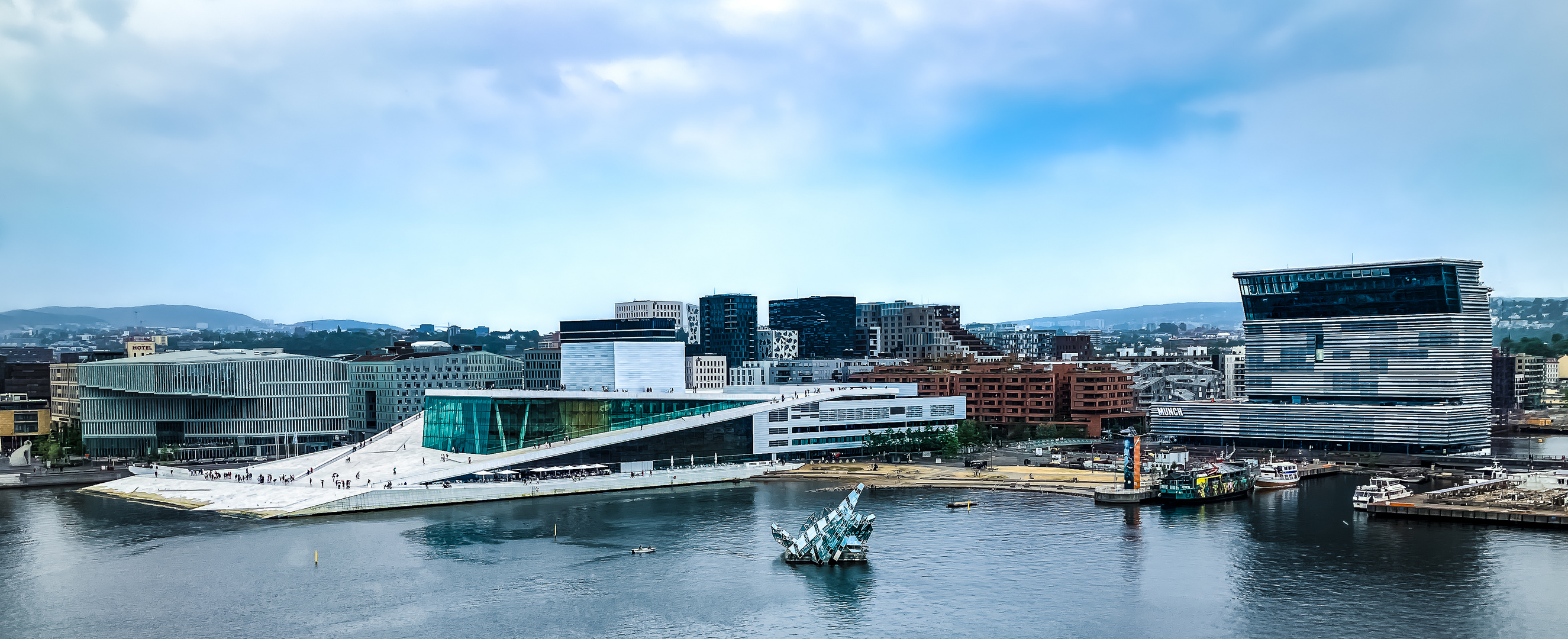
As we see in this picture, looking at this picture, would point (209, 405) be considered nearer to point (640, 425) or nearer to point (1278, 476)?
point (640, 425)

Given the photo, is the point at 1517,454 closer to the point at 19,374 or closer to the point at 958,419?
the point at 958,419

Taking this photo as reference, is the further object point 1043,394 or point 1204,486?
point 1043,394

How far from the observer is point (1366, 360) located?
356 feet

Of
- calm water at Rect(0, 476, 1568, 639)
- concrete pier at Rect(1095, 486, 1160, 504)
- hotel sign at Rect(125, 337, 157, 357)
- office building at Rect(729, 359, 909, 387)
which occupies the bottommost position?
calm water at Rect(0, 476, 1568, 639)

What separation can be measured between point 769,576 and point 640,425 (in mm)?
41866

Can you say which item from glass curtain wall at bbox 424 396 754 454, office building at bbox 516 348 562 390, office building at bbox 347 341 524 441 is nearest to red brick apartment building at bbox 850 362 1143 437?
glass curtain wall at bbox 424 396 754 454

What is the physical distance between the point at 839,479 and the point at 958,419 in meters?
23.6

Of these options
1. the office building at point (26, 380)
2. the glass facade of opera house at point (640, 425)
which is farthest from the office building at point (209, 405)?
the office building at point (26, 380)

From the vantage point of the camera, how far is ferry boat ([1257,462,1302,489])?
89.6 meters


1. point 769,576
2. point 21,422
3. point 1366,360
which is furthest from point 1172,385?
point 21,422

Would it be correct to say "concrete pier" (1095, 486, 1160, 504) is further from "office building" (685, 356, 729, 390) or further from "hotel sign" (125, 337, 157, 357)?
"hotel sign" (125, 337, 157, 357)

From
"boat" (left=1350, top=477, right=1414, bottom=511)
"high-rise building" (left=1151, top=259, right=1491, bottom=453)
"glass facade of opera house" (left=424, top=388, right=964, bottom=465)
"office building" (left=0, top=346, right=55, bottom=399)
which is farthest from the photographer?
"office building" (left=0, top=346, right=55, bottom=399)

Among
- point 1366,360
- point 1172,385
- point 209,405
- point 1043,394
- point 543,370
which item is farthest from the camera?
point 1172,385

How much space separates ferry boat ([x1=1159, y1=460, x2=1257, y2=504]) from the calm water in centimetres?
274
